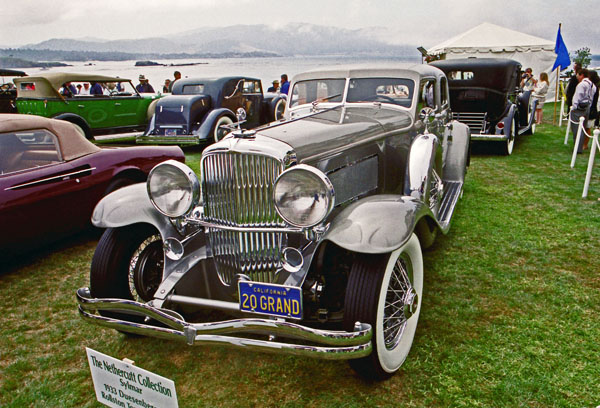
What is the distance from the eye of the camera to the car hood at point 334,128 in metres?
2.78

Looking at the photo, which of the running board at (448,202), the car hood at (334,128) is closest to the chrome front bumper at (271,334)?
the car hood at (334,128)

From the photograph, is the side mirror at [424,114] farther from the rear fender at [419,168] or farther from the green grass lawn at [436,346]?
the green grass lawn at [436,346]

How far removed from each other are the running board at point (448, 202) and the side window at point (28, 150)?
11.8 ft

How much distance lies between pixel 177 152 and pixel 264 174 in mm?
2929

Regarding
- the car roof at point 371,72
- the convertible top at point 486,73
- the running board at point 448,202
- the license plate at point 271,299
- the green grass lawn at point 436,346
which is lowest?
the green grass lawn at point 436,346

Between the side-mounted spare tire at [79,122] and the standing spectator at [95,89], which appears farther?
the standing spectator at [95,89]

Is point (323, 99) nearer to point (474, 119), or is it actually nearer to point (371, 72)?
point (371, 72)

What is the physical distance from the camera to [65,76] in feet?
30.4

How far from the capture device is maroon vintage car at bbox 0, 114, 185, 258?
3.75 m

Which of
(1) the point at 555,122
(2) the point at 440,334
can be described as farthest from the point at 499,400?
(1) the point at 555,122

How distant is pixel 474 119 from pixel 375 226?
7.23 m

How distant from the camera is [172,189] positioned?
8.95 feet

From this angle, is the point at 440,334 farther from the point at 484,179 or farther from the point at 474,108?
the point at 474,108

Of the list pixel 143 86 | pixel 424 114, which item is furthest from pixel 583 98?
pixel 143 86
